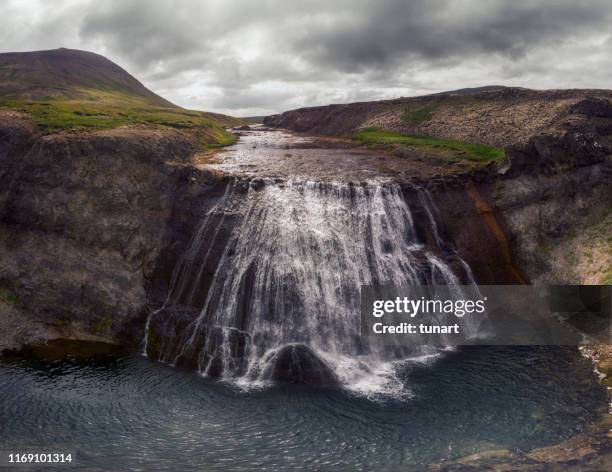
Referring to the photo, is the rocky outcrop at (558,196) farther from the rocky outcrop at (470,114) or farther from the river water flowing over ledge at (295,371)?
the river water flowing over ledge at (295,371)

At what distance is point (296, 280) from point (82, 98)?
311ft

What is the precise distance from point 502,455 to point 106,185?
4341 cm

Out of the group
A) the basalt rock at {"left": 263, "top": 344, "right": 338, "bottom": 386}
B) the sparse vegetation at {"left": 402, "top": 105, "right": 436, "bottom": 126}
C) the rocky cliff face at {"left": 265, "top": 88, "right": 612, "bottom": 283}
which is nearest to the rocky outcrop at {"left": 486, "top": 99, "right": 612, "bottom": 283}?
the rocky cliff face at {"left": 265, "top": 88, "right": 612, "bottom": 283}

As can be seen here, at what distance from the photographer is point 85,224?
46.7 metres

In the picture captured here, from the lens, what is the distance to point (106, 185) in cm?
4884

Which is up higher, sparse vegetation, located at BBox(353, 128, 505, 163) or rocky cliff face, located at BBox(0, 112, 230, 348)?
A: sparse vegetation, located at BBox(353, 128, 505, 163)

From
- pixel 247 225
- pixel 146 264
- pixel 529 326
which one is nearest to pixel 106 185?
pixel 146 264

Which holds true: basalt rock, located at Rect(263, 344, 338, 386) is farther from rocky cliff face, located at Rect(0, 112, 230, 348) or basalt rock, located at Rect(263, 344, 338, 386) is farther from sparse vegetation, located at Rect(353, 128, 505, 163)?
sparse vegetation, located at Rect(353, 128, 505, 163)

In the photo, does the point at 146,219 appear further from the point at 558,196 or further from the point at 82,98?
the point at 82,98

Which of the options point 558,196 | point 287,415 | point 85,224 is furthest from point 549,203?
point 85,224

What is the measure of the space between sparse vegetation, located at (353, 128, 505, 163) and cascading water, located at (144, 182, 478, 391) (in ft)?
48.9

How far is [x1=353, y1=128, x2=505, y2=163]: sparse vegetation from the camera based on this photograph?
59.3 m

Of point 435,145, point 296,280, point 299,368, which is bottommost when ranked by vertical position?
point 299,368

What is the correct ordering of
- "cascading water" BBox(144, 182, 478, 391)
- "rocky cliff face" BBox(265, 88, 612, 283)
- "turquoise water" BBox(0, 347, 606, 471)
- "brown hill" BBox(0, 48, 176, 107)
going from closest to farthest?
"turquoise water" BBox(0, 347, 606, 471)
"cascading water" BBox(144, 182, 478, 391)
"rocky cliff face" BBox(265, 88, 612, 283)
"brown hill" BBox(0, 48, 176, 107)
